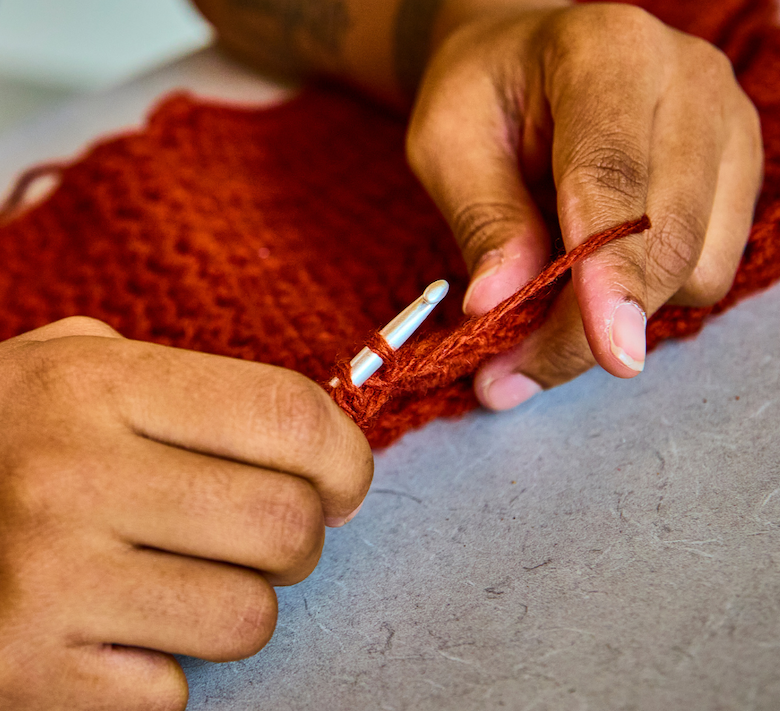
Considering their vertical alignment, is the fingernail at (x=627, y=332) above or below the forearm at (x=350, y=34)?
below

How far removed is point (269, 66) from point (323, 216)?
42 centimetres

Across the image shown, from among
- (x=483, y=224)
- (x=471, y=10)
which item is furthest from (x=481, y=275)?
(x=471, y=10)

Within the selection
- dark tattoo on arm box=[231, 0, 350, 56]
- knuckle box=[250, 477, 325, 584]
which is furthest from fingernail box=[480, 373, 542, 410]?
dark tattoo on arm box=[231, 0, 350, 56]

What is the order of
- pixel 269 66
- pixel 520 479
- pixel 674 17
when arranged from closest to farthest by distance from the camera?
1. pixel 520 479
2. pixel 674 17
3. pixel 269 66

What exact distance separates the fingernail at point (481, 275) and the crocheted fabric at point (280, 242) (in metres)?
0.02

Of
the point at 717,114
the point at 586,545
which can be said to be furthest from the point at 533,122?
the point at 586,545

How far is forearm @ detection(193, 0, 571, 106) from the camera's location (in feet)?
3.01

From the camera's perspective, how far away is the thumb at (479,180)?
1.82 feet

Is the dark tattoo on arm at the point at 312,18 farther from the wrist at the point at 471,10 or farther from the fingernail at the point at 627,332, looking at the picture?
the fingernail at the point at 627,332

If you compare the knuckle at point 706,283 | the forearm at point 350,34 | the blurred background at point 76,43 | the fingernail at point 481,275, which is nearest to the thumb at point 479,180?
the fingernail at point 481,275

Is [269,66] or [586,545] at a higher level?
[269,66]

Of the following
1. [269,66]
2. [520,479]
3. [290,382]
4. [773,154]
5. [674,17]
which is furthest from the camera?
[269,66]

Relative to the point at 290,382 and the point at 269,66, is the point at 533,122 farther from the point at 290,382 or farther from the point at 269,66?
the point at 269,66

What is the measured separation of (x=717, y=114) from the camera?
0.61 m
